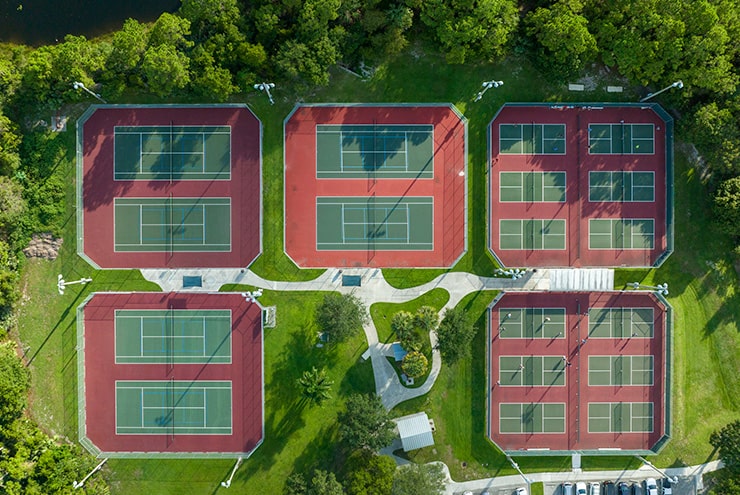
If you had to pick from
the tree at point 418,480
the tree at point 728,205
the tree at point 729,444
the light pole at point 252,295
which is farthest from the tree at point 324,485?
the tree at point 728,205

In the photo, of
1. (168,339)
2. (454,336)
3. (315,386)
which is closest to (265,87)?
(168,339)

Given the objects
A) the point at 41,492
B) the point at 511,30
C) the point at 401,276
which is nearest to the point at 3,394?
the point at 41,492

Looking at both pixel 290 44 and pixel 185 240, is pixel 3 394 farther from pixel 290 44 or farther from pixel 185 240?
pixel 290 44

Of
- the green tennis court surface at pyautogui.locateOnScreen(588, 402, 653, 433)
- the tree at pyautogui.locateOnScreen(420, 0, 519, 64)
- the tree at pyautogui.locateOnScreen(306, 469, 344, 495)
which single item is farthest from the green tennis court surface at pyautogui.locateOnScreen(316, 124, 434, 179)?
the green tennis court surface at pyautogui.locateOnScreen(588, 402, 653, 433)

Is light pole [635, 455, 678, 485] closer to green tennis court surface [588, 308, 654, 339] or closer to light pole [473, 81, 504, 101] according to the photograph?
green tennis court surface [588, 308, 654, 339]

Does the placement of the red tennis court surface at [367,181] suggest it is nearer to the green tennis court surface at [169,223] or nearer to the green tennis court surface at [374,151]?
the green tennis court surface at [374,151]

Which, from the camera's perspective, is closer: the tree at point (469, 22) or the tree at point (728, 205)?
the tree at point (469, 22)
